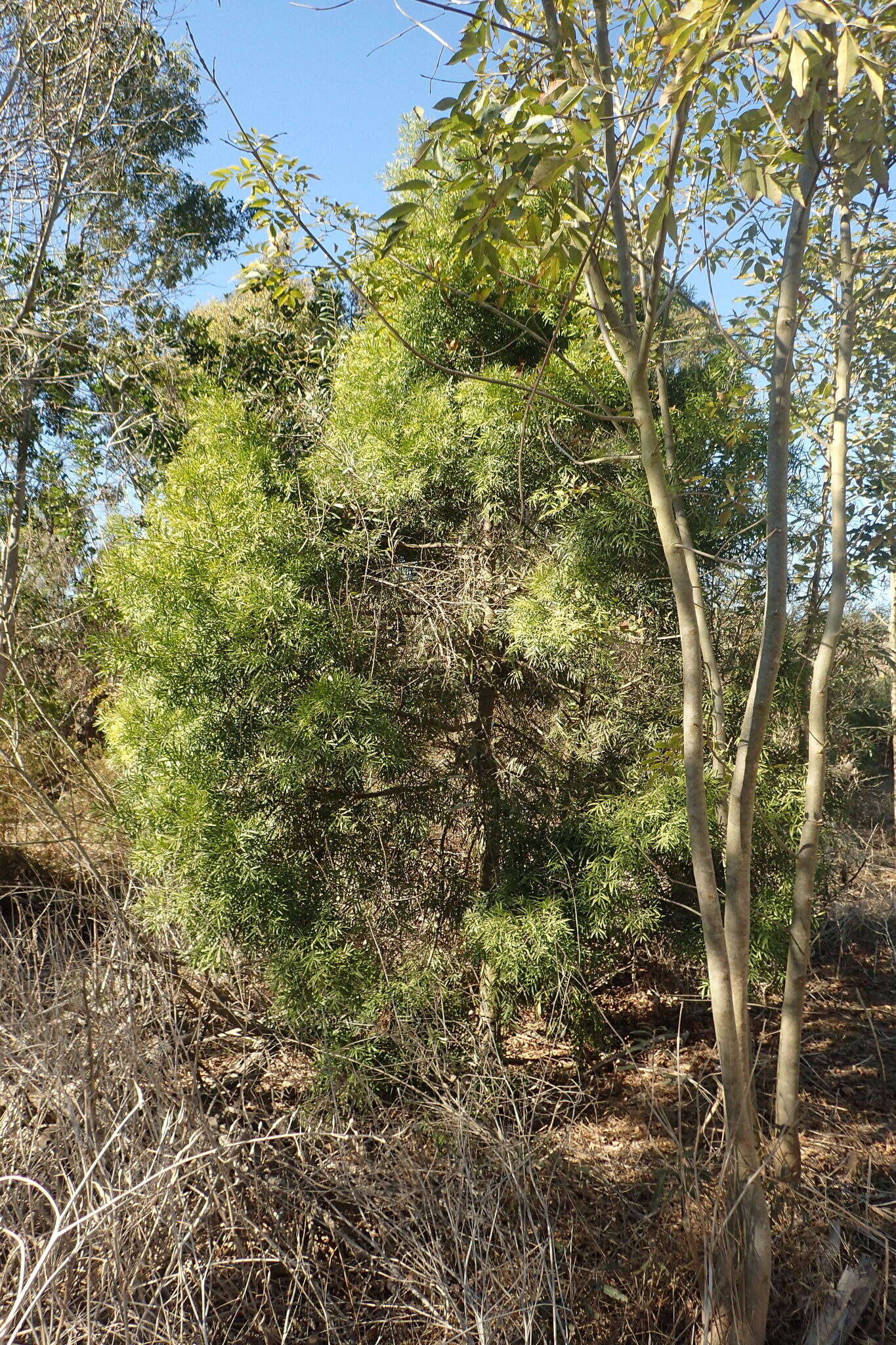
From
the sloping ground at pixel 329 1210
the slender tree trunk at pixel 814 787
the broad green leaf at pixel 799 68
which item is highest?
the broad green leaf at pixel 799 68

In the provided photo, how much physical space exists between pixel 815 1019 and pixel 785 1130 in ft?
8.66

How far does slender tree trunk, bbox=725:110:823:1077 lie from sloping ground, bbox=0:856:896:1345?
0.47 meters

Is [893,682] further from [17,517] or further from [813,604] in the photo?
[17,517]

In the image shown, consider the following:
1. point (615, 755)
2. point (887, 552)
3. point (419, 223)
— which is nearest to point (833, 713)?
point (887, 552)

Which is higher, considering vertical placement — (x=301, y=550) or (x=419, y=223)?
(x=419, y=223)

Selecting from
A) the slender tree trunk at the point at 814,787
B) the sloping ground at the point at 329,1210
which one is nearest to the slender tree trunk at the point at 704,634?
the slender tree trunk at the point at 814,787

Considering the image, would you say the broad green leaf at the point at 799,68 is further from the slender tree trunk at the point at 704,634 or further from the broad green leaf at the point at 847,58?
the slender tree trunk at the point at 704,634

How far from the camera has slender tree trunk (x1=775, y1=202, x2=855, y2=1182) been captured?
2.95 m

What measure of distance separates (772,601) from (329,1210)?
2.27 metres

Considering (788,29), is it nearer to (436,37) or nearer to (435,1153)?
(436,37)

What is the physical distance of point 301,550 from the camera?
4062 mm

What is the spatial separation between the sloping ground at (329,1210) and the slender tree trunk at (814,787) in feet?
0.79

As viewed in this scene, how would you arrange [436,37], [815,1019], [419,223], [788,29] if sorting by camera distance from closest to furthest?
1. [788,29]
2. [436,37]
3. [419,223]
4. [815,1019]

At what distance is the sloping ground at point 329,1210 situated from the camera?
2357 millimetres
